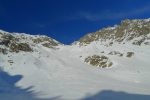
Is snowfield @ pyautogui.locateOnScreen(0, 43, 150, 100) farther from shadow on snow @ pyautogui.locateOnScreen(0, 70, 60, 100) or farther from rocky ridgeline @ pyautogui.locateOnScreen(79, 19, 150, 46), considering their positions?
rocky ridgeline @ pyautogui.locateOnScreen(79, 19, 150, 46)

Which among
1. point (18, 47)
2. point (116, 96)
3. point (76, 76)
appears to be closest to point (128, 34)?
point (18, 47)

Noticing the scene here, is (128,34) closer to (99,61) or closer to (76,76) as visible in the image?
(99,61)

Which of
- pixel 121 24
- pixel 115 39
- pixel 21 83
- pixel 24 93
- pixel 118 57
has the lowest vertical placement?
pixel 24 93

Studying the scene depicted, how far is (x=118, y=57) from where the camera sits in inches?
2222

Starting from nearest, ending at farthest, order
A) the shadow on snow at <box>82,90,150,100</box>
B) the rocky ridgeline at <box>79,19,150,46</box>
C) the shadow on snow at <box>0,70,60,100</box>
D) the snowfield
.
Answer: the shadow on snow at <box>82,90,150,100</box> → the shadow on snow at <box>0,70,60,100</box> → the snowfield → the rocky ridgeline at <box>79,19,150,46</box>

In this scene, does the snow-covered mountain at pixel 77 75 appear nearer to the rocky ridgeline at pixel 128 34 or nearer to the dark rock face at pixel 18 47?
the dark rock face at pixel 18 47

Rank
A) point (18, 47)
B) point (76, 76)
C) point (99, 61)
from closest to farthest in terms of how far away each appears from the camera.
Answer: point (76, 76) < point (99, 61) < point (18, 47)

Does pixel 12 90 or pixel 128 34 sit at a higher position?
pixel 128 34

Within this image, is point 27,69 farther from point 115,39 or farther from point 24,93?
point 115,39

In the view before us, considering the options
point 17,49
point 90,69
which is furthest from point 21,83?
point 17,49

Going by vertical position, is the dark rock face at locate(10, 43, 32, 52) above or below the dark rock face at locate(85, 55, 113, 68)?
above

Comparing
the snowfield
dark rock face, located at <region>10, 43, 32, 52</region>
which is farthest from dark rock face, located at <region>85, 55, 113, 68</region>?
dark rock face, located at <region>10, 43, 32, 52</region>

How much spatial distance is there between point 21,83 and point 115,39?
54868mm

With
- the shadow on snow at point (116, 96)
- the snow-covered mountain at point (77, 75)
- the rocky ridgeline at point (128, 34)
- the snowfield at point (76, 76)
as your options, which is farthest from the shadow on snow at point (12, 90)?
the rocky ridgeline at point (128, 34)
